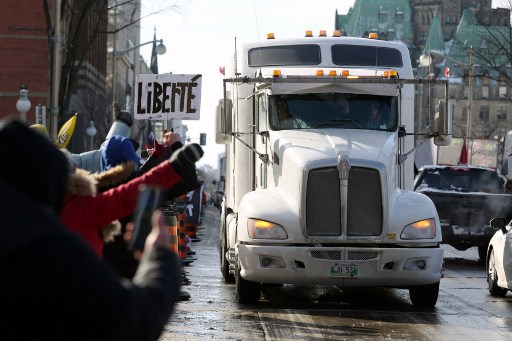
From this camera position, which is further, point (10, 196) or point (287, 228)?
point (287, 228)

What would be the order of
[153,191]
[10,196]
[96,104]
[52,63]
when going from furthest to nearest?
[96,104], [52,63], [153,191], [10,196]

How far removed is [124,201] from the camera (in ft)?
16.9

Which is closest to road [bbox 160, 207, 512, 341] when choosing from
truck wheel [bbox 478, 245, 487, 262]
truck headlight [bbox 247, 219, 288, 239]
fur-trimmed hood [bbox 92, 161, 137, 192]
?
truck headlight [bbox 247, 219, 288, 239]

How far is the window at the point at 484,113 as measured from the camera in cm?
19288

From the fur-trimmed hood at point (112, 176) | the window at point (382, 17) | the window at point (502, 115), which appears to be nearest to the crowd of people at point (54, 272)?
the fur-trimmed hood at point (112, 176)

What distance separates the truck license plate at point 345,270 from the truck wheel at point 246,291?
3.45 feet

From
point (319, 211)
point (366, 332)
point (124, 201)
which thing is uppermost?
point (124, 201)

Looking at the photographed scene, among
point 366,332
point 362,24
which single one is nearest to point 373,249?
point 366,332

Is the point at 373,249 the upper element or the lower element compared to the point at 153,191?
lower

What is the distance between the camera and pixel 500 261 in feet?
53.3

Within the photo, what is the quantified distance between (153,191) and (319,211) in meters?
10.6

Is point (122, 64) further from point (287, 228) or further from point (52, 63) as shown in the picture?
point (287, 228)

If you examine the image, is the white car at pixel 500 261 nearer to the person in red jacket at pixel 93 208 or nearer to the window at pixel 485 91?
the person in red jacket at pixel 93 208

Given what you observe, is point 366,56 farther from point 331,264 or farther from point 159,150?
point 159,150
